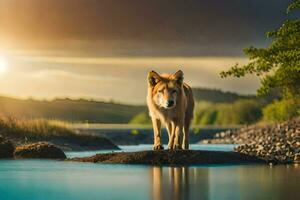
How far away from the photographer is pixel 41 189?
15172 millimetres

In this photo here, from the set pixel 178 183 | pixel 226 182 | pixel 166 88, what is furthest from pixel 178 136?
pixel 178 183

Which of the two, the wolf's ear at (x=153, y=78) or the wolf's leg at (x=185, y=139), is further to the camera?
the wolf's leg at (x=185, y=139)

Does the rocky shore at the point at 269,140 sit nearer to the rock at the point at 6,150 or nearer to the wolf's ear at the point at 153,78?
the wolf's ear at the point at 153,78

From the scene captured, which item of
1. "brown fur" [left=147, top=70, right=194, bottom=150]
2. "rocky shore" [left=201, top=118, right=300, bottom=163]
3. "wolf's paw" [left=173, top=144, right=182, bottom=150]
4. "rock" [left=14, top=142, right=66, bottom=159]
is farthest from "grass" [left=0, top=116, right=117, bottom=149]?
"wolf's paw" [left=173, top=144, right=182, bottom=150]

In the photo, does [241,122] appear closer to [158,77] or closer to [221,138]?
[221,138]

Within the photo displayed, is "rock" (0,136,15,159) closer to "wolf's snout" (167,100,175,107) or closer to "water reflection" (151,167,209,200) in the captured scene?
"wolf's snout" (167,100,175,107)

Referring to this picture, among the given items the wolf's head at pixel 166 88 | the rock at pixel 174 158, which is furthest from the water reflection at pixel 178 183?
the wolf's head at pixel 166 88

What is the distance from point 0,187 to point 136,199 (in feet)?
12.8

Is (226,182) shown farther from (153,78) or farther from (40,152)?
(40,152)

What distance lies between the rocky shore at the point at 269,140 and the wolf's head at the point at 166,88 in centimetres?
402

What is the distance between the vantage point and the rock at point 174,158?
20734 millimetres

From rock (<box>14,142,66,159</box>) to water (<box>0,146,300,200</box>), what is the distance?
399 centimetres

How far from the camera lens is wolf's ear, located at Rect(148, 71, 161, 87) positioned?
67.4 ft

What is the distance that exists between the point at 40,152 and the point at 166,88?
7.13 m
